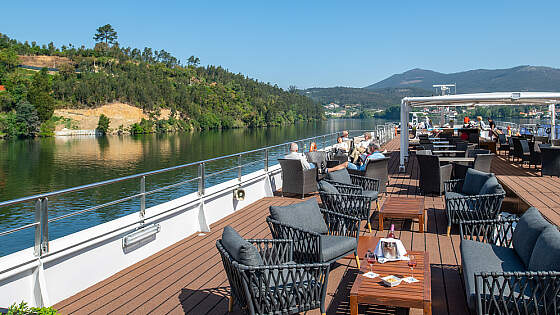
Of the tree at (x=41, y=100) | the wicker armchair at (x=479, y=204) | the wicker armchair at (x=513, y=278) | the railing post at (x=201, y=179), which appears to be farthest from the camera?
the tree at (x=41, y=100)

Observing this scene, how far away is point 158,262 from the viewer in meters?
4.17

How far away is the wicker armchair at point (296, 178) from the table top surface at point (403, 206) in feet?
5.80

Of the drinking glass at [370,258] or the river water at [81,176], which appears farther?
the river water at [81,176]

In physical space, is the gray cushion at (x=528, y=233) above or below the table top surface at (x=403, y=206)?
above

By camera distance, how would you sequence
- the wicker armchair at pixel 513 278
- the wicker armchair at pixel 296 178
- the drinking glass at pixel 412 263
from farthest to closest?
the wicker armchair at pixel 296 178, the drinking glass at pixel 412 263, the wicker armchair at pixel 513 278

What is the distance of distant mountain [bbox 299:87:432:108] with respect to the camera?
13800 cm

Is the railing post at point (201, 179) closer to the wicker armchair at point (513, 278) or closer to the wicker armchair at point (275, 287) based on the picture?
the wicker armchair at point (275, 287)

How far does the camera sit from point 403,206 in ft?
17.0

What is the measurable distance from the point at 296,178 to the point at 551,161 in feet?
14.2

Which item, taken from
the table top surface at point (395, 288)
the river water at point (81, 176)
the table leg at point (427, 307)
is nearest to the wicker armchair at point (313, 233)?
the table top surface at point (395, 288)

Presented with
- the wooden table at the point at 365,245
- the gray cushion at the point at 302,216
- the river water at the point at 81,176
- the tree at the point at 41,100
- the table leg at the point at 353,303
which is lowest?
the river water at the point at 81,176

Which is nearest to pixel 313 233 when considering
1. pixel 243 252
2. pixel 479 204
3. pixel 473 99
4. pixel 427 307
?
pixel 243 252

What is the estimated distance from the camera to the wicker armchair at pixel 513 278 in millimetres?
2363

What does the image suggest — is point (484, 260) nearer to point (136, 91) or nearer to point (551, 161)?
point (551, 161)
